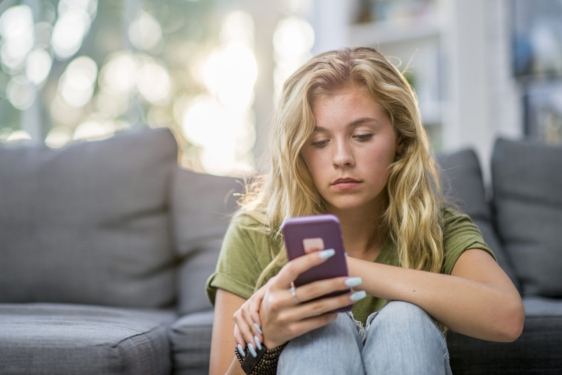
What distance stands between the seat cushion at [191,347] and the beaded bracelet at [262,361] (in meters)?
0.43

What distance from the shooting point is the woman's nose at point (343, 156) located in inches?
47.6

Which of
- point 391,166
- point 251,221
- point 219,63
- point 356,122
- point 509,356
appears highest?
point 219,63

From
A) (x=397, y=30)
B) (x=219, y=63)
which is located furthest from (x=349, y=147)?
(x=219, y=63)

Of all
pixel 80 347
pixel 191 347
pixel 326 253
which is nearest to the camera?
pixel 326 253

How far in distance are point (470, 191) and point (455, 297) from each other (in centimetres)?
87

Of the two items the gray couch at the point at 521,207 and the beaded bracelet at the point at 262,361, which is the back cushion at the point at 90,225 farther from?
the gray couch at the point at 521,207

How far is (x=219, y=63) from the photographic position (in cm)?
352

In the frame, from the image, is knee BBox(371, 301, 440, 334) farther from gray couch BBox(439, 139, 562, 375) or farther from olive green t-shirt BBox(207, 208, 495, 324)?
gray couch BBox(439, 139, 562, 375)

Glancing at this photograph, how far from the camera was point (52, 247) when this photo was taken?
1813mm

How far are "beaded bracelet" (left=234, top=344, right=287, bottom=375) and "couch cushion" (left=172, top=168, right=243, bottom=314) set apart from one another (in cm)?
72

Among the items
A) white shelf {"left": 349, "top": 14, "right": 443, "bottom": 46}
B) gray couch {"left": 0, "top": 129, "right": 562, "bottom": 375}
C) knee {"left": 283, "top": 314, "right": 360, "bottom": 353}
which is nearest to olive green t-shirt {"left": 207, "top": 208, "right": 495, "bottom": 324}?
knee {"left": 283, "top": 314, "right": 360, "bottom": 353}

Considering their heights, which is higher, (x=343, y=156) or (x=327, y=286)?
(x=343, y=156)

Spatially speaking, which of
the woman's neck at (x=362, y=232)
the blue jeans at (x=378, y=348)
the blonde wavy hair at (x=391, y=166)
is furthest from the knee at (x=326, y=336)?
the woman's neck at (x=362, y=232)

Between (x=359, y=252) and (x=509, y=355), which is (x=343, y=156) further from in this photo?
(x=509, y=355)
